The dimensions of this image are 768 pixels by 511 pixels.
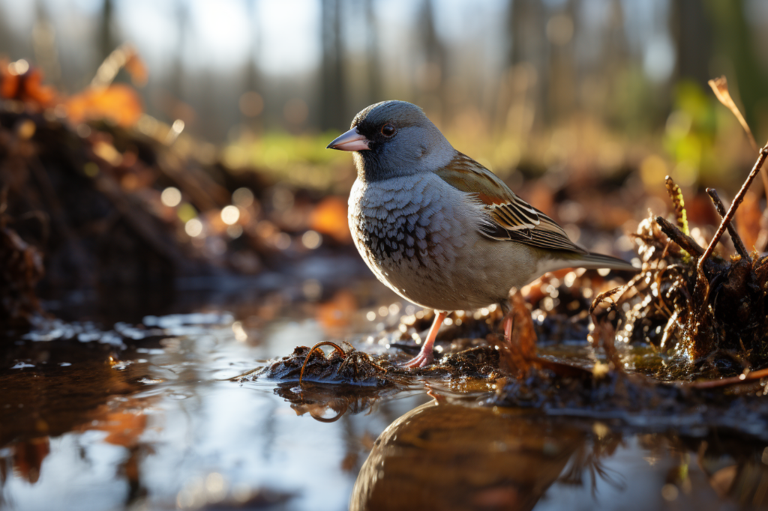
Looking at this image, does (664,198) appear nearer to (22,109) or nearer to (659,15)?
(22,109)

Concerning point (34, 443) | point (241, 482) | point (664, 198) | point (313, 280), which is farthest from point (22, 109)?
point (664, 198)

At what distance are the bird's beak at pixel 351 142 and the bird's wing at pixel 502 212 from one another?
0.48 m

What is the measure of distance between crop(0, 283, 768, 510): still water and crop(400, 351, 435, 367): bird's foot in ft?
1.38

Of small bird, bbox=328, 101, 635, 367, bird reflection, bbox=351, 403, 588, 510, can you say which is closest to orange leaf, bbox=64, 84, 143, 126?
small bird, bbox=328, 101, 635, 367

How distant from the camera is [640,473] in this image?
1.68 meters

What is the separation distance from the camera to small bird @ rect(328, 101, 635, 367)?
3.16 metres

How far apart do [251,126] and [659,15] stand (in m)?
19.1

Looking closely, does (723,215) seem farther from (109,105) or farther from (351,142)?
(109,105)

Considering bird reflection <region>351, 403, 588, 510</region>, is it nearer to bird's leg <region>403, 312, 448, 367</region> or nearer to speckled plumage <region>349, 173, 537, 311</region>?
bird's leg <region>403, 312, 448, 367</region>

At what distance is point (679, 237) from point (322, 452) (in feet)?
6.15

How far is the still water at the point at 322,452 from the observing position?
1.58 m

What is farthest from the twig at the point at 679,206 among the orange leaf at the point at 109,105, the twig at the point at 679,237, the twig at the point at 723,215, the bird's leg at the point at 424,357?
the orange leaf at the point at 109,105

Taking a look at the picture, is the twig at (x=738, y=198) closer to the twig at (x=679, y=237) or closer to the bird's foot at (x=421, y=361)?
the twig at (x=679, y=237)

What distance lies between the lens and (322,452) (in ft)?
6.24
